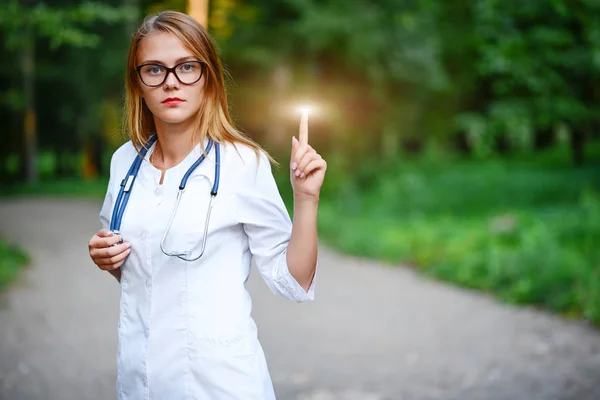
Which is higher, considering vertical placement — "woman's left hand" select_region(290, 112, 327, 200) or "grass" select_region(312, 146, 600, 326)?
"woman's left hand" select_region(290, 112, 327, 200)

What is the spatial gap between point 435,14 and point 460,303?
39.0ft

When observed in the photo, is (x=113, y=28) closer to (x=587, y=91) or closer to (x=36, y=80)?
(x=36, y=80)

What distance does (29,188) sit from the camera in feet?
91.2

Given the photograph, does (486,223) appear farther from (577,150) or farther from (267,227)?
(267,227)

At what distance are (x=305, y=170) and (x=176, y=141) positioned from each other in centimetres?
43

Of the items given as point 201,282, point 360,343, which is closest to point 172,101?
point 201,282

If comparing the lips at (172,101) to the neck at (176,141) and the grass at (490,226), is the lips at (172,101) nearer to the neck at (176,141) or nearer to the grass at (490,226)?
the neck at (176,141)

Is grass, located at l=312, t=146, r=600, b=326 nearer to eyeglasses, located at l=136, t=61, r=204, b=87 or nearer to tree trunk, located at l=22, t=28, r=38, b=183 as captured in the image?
eyeglasses, located at l=136, t=61, r=204, b=87

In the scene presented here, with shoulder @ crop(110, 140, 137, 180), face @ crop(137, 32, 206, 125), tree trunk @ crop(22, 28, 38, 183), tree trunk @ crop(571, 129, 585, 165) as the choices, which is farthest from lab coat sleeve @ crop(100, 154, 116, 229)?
tree trunk @ crop(22, 28, 38, 183)

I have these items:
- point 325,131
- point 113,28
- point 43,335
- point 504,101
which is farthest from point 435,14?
point 43,335

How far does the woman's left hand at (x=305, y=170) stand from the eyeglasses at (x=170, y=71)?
0.37m

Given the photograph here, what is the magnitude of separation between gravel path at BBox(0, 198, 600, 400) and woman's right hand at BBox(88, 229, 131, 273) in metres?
3.29

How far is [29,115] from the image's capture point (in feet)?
94.2

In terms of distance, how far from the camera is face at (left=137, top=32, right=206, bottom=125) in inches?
81.2
